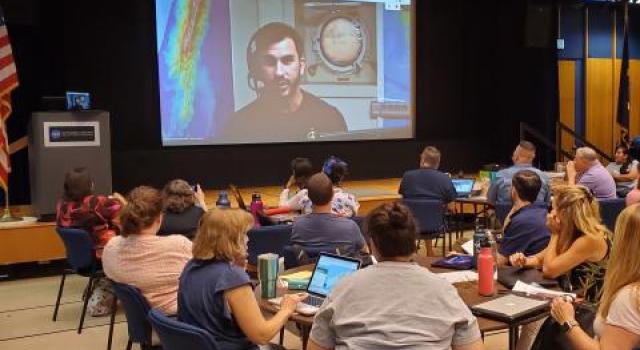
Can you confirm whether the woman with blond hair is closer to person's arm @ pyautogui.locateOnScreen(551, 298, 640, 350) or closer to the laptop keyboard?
person's arm @ pyautogui.locateOnScreen(551, 298, 640, 350)

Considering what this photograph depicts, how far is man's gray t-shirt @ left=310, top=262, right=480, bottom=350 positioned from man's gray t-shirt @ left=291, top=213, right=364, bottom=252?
5.96 feet

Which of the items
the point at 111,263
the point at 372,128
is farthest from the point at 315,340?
the point at 372,128

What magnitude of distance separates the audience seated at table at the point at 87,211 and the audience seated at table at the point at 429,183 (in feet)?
8.79

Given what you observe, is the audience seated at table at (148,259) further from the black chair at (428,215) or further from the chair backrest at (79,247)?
the black chair at (428,215)

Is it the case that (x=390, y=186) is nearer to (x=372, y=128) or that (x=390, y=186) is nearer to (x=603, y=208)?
(x=372, y=128)

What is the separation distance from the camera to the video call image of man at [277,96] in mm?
8898

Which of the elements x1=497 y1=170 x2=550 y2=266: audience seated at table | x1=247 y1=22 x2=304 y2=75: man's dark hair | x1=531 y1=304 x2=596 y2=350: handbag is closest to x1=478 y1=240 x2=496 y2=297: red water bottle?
x1=531 y1=304 x2=596 y2=350: handbag

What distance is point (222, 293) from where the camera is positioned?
2.42 m

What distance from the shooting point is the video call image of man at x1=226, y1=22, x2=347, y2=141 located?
890cm

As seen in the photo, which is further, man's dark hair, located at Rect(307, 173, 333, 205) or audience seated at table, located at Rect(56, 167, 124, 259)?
audience seated at table, located at Rect(56, 167, 124, 259)

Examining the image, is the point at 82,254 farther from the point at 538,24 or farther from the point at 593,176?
the point at 538,24

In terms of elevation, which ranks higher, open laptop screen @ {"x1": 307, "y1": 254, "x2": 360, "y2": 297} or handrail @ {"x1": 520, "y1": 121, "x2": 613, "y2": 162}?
handrail @ {"x1": 520, "y1": 121, "x2": 613, "y2": 162}

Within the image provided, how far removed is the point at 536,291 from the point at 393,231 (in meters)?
1.05

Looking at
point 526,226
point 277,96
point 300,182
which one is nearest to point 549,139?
point 277,96
